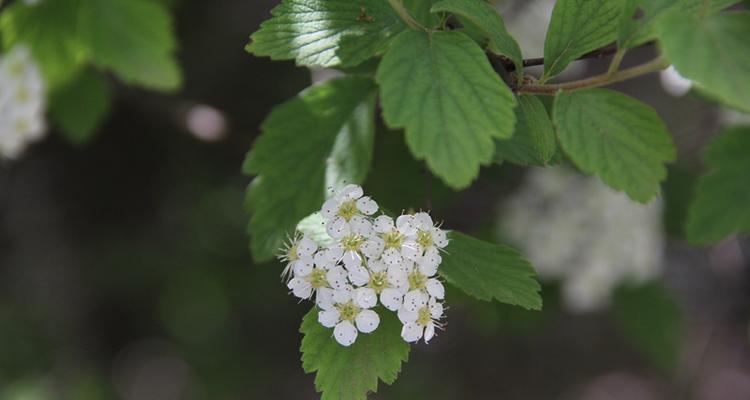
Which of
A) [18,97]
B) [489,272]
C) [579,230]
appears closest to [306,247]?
[489,272]

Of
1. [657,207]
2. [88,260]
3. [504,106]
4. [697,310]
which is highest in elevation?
[504,106]

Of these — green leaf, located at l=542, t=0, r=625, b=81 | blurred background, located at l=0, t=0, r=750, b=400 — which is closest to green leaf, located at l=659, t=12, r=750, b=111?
green leaf, located at l=542, t=0, r=625, b=81

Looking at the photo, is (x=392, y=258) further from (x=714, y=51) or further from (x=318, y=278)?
(x=714, y=51)

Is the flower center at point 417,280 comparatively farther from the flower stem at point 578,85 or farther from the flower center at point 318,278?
the flower stem at point 578,85

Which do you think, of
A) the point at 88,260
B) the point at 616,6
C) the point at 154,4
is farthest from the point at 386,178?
the point at 88,260

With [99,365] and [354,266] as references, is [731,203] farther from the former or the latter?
[99,365]

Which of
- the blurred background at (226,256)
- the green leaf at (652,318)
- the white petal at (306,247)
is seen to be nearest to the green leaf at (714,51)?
the white petal at (306,247)
